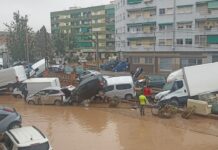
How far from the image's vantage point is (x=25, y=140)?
1403 centimetres

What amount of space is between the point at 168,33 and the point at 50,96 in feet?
106

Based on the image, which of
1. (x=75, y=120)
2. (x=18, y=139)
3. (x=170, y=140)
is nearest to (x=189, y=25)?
(x=75, y=120)

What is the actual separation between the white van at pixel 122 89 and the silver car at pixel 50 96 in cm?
357

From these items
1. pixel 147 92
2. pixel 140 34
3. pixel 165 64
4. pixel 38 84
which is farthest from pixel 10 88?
pixel 140 34

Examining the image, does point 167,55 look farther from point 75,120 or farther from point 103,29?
point 103,29

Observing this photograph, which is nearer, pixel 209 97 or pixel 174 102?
pixel 209 97

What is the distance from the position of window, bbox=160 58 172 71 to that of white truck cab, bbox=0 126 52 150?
44.8m

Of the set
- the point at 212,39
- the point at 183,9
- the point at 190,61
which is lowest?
the point at 190,61

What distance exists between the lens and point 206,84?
2597cm

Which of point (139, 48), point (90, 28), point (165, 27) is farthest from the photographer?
point (90, 28)

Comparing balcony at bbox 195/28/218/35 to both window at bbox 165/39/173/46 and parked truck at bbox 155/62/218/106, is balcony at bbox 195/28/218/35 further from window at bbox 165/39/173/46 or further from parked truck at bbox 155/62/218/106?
parked truck at bbox 155/62/218/106

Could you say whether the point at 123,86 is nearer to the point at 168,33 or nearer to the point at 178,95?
the point at 178,95

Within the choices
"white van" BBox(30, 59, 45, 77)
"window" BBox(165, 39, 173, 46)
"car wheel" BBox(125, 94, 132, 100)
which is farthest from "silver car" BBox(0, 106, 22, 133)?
"window" BBox(165, 39, 173, 46)

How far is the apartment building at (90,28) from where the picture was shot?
98125 millimetres
